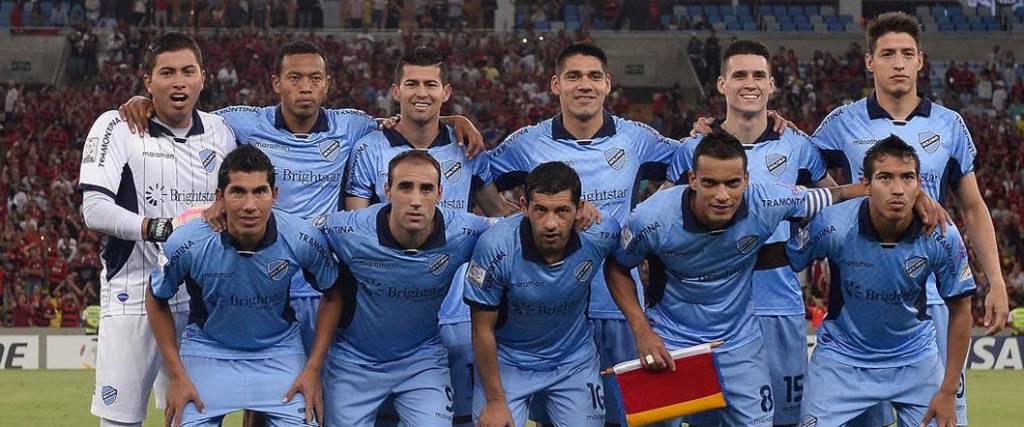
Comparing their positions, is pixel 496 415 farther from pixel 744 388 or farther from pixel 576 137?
pixel 576 137

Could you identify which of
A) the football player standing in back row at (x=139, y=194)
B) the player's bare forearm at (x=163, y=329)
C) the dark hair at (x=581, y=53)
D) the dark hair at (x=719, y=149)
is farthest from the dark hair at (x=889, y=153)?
the player's bare forearm at (x=163, y=329)

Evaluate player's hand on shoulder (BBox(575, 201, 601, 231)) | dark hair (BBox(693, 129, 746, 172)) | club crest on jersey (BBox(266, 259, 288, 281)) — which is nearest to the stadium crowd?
club crest on jersey (BBox(266, 259, 288, 281))

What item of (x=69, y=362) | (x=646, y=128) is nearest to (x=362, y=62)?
(x=69, y=362)

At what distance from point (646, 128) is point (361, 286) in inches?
72.4

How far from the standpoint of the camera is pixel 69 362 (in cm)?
1662

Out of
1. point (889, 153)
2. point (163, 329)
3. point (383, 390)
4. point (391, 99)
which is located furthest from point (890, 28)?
point (391, 99)

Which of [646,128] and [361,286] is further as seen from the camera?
[646,128]

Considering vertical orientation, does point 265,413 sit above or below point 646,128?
below

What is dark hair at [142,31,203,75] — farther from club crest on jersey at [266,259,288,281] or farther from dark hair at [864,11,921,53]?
dark hair at [864,11,921,53]

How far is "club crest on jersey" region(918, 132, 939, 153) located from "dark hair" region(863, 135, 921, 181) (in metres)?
0.61

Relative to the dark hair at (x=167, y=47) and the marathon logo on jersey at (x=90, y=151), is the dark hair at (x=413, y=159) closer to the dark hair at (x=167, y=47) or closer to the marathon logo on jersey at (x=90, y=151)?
the dark hair at (x=167, y=47)

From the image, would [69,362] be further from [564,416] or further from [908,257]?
[908,257]

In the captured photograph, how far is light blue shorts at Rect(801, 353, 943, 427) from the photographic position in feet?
21.2

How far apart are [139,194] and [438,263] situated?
1549 millimetres
